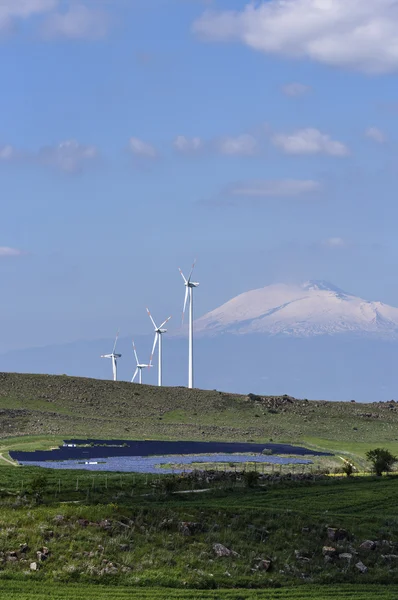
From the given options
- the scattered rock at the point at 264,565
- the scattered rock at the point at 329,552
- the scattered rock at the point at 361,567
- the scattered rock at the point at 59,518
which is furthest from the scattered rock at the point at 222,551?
the scattered rock at the point at 59,518

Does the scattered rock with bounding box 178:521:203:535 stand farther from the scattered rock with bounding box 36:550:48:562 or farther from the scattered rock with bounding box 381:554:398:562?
the scattered rock with bounding box 381:554:398:562

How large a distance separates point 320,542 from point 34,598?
1910 cm

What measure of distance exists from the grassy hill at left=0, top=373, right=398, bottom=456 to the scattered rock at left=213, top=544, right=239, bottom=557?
76.3m

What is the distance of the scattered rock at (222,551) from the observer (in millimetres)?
56628

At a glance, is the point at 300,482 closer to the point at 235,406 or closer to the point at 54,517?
the point at 54,517

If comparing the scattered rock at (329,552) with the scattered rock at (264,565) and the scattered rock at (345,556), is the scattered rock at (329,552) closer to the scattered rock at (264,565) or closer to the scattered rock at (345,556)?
the scattered rock at (345,556)

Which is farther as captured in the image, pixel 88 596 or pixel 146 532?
pixel 146 532

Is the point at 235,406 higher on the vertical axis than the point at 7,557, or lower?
higher

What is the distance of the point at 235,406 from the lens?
188125mm

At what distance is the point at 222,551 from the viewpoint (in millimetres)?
56875

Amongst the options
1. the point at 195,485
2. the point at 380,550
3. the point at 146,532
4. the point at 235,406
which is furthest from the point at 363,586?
the point at 235,406

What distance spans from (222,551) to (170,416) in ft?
394

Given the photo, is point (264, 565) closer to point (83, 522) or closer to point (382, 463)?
point (83, 522)

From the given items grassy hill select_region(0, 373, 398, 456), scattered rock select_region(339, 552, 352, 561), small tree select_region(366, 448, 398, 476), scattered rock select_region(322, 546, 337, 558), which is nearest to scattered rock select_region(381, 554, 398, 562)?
scattered rock select_region(339, 552, 352, 561)
